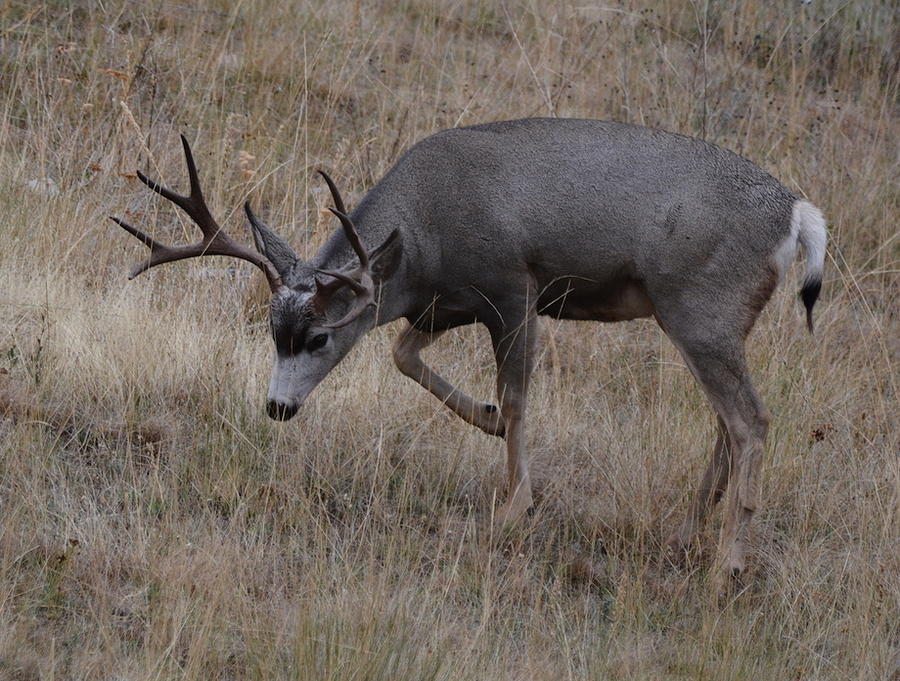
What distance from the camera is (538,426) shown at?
23.6 ft

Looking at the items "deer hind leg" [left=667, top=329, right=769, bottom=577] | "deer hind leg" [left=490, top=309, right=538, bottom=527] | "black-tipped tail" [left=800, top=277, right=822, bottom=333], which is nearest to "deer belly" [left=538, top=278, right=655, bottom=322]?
"deer hind leg" [left=490, top=309, right=538, bottom=527]

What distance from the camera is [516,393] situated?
652cm

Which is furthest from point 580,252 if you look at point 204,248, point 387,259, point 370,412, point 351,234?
point 204,248

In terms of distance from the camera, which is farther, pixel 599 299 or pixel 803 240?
pixel 599 299

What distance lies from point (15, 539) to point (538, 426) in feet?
9.56

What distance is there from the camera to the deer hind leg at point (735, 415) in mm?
6082

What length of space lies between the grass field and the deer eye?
0.46 m

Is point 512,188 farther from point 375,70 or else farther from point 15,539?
point 375,70

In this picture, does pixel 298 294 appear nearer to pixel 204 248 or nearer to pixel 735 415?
pixel 204 248

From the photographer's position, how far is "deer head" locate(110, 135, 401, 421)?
5922 millimetres

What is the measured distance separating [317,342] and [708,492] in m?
1.89

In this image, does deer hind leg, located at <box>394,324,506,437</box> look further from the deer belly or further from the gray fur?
the deer belly

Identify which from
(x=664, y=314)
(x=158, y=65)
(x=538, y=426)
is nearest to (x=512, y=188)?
(x=664, y=314)

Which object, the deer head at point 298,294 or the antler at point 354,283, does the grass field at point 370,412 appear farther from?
the antler at point 354,283
